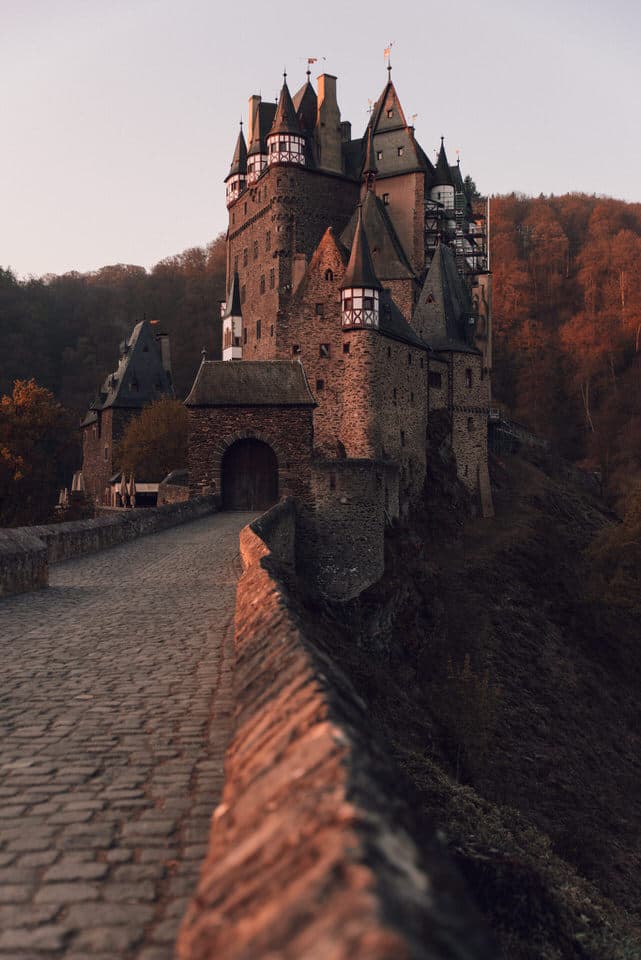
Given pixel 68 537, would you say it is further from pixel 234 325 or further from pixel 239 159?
pixel 239 159

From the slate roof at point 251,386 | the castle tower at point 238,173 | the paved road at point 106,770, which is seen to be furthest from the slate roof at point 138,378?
the paved road at point 106,770

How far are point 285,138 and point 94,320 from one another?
3337 centimetres

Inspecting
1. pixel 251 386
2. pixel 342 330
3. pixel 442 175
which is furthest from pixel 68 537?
pixel 442 175

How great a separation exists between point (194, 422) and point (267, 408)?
260 cm

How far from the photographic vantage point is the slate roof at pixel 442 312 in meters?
49.1

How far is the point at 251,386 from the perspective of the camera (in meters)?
30.8

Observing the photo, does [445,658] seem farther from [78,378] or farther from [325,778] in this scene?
[78,378]

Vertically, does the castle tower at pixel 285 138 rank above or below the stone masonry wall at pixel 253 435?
above

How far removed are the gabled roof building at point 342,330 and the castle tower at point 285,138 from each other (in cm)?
12

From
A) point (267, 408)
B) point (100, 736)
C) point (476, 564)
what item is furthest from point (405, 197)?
point (100, 736)

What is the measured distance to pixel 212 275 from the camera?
85.2 meters

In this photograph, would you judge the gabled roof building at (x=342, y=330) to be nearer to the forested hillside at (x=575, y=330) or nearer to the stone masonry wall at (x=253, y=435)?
the stone masonry wall at (x=253, y=435)

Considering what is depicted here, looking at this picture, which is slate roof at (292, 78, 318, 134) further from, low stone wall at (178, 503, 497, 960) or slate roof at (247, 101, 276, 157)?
low stone wall at (178, 503, 497, 960)

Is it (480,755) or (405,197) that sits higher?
(405,197)
